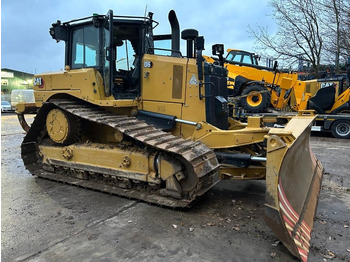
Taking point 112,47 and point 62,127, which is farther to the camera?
point 62,127

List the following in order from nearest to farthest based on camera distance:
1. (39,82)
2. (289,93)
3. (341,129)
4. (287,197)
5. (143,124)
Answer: (287,197)
(143,124)
(39,82)
(341,129)
(289,93)

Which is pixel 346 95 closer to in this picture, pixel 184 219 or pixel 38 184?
pixel 184 219

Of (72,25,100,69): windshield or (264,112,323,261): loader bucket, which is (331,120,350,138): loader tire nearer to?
(264,112,323,261): loader bucket

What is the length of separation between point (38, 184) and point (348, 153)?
Answer: 26.9 feet

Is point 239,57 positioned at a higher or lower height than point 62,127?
higher

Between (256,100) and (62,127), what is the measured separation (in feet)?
30.6

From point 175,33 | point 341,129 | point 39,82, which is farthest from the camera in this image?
point 341,129

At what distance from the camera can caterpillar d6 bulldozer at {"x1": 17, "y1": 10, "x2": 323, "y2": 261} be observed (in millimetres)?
4301

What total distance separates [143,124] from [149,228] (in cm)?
176

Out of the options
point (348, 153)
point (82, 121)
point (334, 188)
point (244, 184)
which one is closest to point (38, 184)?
point (82, 121)

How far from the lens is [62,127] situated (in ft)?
17.7

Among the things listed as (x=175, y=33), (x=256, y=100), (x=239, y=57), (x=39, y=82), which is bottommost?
(x=256, y=100)

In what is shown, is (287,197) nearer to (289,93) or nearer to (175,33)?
(175,33)

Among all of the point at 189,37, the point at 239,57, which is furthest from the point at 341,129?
the point at 189,37
